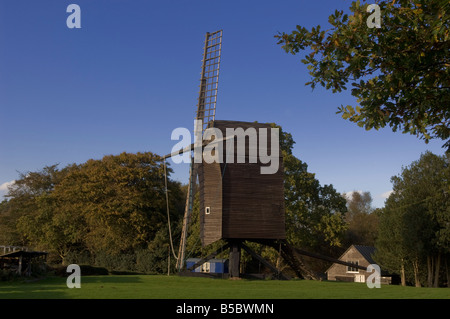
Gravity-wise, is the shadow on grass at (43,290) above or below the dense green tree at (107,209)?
below

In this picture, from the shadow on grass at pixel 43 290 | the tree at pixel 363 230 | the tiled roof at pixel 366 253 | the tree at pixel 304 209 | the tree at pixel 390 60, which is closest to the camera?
the tree at pixel 390 60

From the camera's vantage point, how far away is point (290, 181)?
1473 inches

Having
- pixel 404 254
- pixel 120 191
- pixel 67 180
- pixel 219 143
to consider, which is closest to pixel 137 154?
pixel 120 191

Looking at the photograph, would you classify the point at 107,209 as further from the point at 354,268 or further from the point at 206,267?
the point at 354,268

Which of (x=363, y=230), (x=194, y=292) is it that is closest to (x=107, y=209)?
(x=194, y=292)

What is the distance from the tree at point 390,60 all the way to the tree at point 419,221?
27.8 metres

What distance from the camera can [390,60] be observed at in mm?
9766

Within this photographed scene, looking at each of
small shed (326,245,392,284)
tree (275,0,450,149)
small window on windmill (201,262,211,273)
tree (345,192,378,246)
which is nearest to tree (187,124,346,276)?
small window on windmill (201,262,211,273)

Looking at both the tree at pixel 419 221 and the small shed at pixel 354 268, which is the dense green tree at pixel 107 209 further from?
the tree at pixel 419 221

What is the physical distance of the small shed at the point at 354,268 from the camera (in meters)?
44.0

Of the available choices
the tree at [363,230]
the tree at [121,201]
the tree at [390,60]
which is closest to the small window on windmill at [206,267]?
the tree at [121,201]

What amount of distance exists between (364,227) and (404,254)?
19854 millimetres

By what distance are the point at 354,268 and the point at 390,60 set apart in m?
39.0
